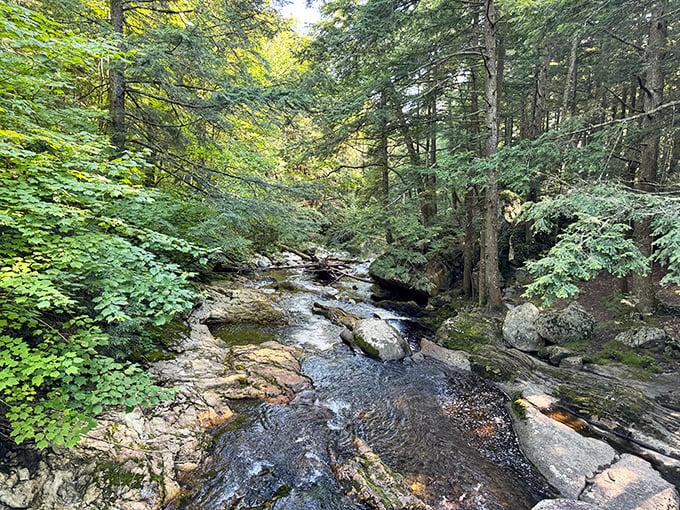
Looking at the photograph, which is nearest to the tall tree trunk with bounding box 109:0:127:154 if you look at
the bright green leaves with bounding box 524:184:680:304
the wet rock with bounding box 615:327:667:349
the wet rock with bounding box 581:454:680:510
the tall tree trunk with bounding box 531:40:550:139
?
the bright green leaves with bounding box 524:184:680:304

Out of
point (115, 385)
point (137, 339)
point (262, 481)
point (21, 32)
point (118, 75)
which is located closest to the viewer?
point (21, 32)

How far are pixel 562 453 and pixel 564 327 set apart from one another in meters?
4.99

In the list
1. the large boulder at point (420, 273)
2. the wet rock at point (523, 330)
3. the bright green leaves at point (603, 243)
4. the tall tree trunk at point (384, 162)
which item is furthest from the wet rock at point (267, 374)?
the large boulder at point (420, 273)

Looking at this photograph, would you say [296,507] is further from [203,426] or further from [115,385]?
[115,385]

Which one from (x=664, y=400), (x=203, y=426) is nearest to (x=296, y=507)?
(x=203, y=426)

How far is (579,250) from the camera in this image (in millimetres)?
4828

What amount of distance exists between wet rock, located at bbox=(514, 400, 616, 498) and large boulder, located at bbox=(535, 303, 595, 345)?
3943 millimetres

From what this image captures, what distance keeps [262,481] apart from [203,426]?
4.16ft

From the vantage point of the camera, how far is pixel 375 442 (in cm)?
473

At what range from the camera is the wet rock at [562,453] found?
156 inches

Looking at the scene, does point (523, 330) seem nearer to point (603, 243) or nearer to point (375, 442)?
point (603, 243)

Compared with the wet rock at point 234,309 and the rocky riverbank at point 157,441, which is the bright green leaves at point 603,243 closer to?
the rocky riverbank at point 157,441

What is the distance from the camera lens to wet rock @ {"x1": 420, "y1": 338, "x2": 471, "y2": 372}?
7379 millimetres

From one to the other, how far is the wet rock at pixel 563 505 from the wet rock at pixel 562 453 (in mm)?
423
